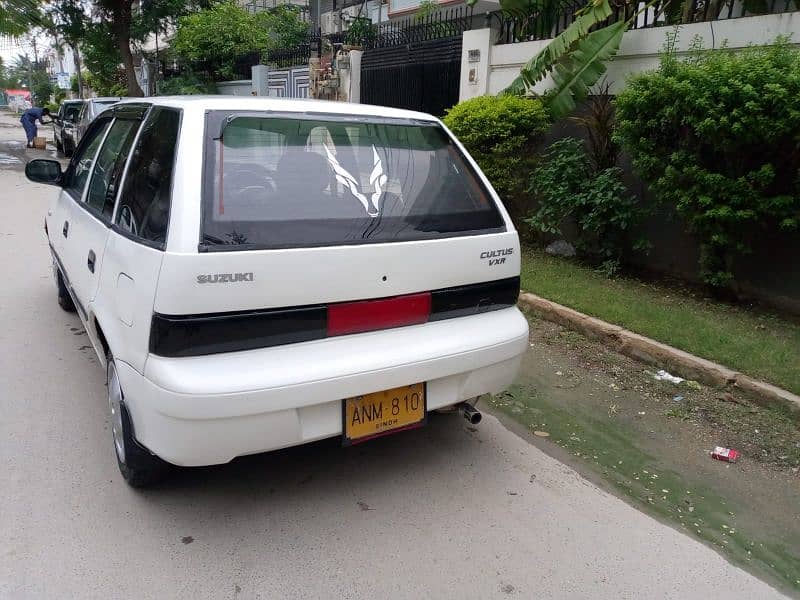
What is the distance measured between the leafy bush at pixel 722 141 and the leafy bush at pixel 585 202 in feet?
2.01

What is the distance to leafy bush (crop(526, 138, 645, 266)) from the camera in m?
6.44

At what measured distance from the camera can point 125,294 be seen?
2.77 meters

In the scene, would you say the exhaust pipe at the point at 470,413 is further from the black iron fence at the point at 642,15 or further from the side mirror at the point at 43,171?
the black iron fence at the point at 642,15

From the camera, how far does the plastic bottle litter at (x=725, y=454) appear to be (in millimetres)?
3621

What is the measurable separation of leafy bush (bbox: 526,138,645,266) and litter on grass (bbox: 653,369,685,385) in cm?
206

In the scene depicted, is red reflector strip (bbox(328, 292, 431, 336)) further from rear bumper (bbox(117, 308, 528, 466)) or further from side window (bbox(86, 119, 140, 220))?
side window (bbox(86, 119, 140, 220))

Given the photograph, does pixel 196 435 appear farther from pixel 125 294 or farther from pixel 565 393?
pixel 565 393

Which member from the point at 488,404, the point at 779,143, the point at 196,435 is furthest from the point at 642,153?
the point at 196,435

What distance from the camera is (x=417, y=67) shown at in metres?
11.4

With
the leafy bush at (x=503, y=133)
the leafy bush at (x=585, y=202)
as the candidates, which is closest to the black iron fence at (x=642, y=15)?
the leafy bush at (x=503, y=133)

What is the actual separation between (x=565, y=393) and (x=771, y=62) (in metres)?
2.93

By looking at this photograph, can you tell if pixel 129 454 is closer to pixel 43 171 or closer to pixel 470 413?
pixel 470 413

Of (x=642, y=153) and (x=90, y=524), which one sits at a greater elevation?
(x=642, y=153)

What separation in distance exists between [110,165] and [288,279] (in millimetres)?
1786
